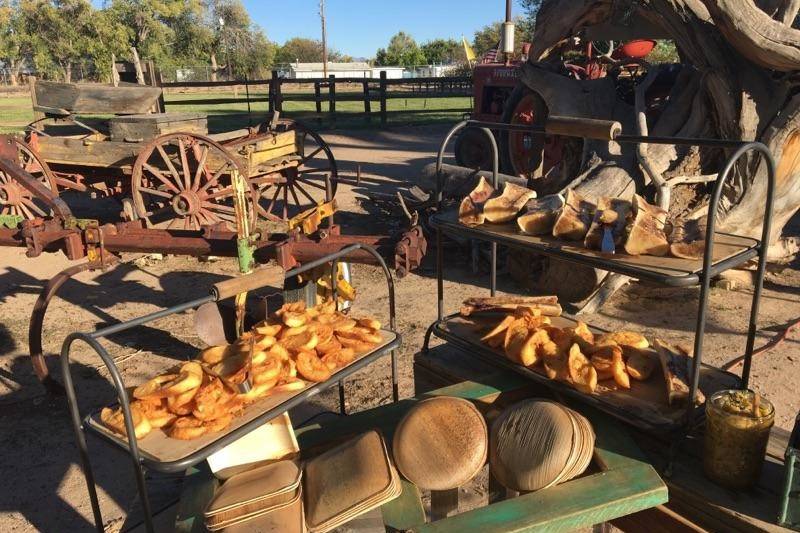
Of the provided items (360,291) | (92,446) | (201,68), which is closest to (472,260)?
(360,291)

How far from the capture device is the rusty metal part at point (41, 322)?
13.5 feet

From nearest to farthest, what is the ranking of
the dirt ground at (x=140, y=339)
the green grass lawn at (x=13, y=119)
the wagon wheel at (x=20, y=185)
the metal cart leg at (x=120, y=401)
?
the metal cart leg at (x=120, y=401), the dirt ground at (x=140, y=339), the wagon wheel at (x=20, y=185), the green grass lawn at (x=13, y=119)

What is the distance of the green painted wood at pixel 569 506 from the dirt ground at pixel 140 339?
61.0 inches

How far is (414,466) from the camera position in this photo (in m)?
2.19

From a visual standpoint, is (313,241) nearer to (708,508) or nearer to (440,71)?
(708,508)

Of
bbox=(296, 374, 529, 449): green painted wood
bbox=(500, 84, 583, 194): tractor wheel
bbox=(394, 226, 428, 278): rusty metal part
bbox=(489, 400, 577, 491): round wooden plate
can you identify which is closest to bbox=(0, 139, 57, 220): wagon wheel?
bbox=(394, 226, 428, 278): rusty metal part

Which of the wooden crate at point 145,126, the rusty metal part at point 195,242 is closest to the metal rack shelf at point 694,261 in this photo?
the rusty metal part at point 195,242

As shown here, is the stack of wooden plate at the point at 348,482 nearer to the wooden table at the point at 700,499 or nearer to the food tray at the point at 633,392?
the food tray at the point at 633,392

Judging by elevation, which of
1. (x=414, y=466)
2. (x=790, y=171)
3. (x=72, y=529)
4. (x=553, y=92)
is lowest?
(x=72, y=529)

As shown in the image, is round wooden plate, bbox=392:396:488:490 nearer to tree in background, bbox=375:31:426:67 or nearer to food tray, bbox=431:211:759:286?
food tray, bbox=431:211:759:286

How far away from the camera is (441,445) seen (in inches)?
86.6

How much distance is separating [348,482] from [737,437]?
1238 mm

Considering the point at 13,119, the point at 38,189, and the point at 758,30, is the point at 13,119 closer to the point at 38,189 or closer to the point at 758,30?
the point at 38,189

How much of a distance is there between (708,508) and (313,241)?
2.84 m
